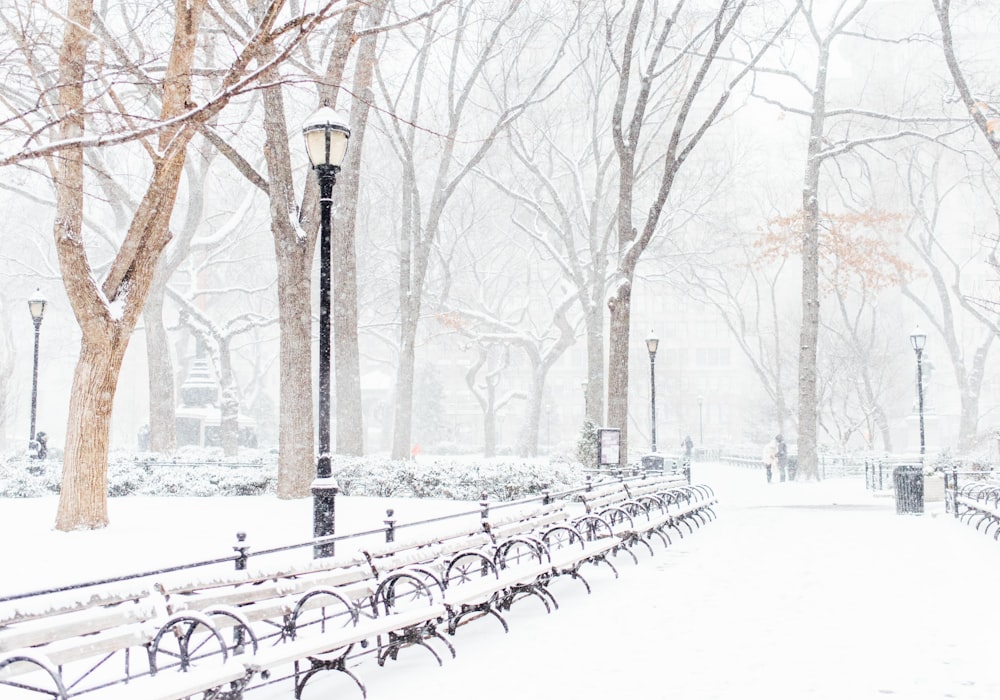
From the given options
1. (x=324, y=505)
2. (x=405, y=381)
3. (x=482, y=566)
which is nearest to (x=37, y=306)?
(x=405, y=381)

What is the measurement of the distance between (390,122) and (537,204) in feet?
19.1

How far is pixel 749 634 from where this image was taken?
7.46m

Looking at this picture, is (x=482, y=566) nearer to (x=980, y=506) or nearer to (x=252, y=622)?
(x=252, y=622)

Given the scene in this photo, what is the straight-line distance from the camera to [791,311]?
53781 mm

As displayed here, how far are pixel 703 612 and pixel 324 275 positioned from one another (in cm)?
501

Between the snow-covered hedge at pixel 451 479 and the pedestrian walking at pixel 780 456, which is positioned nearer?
the snow-covered hedge at pixel 451 479

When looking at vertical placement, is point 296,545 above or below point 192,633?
above

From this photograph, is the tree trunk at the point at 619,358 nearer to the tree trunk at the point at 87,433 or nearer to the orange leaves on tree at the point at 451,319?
the tree trunk at the point at 87,433

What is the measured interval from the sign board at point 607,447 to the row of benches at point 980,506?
649cm

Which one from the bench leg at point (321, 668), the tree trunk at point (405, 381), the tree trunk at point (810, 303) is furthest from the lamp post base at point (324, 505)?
the tree trunk at point (810, 303)

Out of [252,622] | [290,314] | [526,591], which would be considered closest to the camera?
[252,622]

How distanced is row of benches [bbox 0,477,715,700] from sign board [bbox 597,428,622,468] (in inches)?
338

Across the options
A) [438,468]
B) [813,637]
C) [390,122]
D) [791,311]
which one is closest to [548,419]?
[791,311]

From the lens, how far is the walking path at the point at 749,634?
6.04 m
